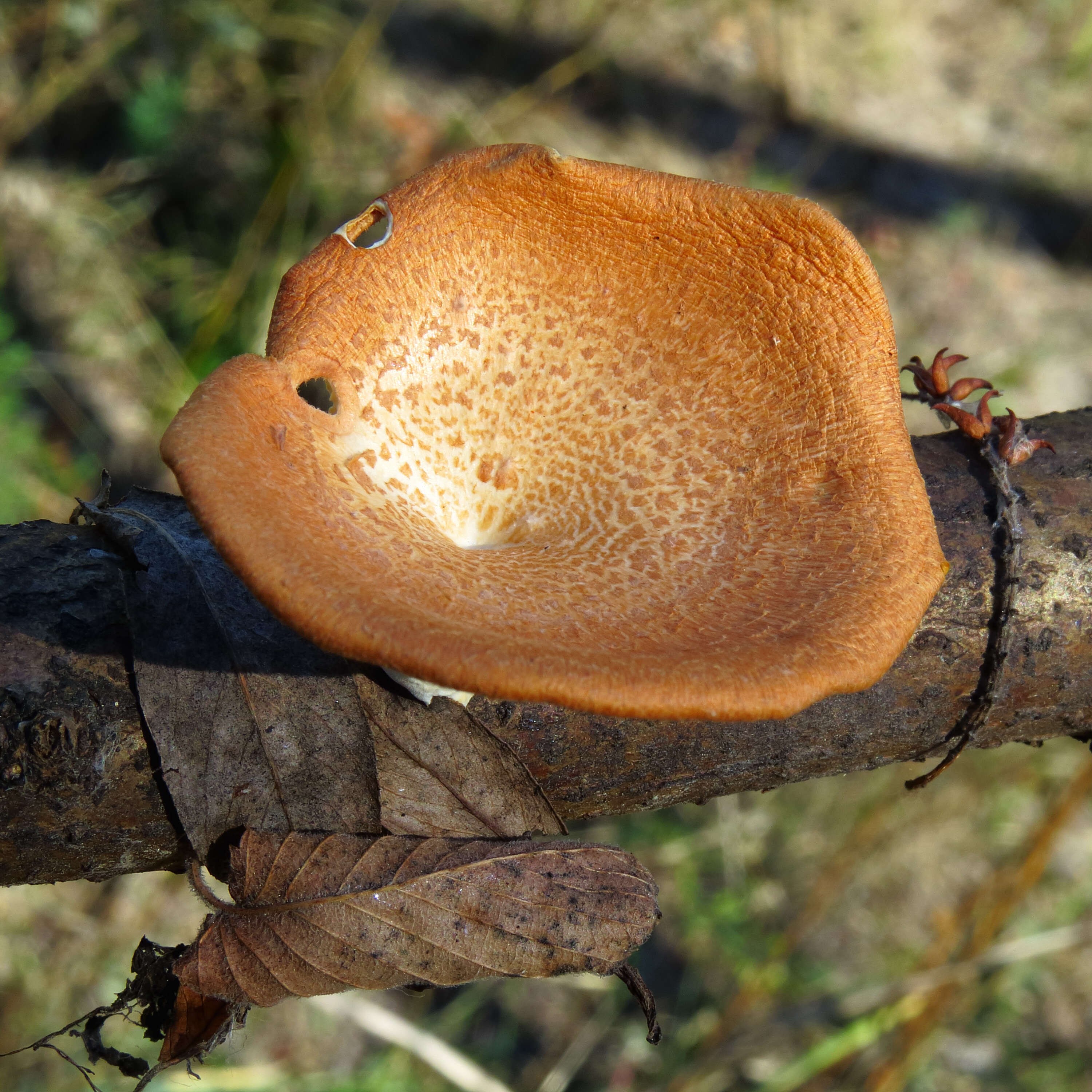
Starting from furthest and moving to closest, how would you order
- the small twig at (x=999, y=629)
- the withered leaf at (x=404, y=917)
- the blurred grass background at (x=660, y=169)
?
the blurred grass background at (x=660, y=169)
the small twig at (x=999, y=629)
the withered leaf at (x=404, y=917)

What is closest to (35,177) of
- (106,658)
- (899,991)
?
(106,658)

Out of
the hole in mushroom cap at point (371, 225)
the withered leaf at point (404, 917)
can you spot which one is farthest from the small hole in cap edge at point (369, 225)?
the withered leaf at point (404, 917)

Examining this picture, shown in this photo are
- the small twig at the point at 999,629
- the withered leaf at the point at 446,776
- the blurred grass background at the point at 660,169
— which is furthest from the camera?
the blurred grass background at the point at 660,169

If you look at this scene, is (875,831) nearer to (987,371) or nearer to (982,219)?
(987,371)

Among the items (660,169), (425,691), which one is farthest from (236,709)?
(660,169)

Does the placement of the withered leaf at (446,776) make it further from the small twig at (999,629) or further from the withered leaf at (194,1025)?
the small twig at (999,629)

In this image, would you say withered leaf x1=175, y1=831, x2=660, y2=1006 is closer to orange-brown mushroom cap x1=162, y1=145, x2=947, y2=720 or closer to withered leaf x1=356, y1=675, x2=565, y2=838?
withered leaf x1=356, y1=675, x2=565, y2=838

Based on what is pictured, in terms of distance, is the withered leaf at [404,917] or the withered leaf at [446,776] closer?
the withered leaf at [404,917]
